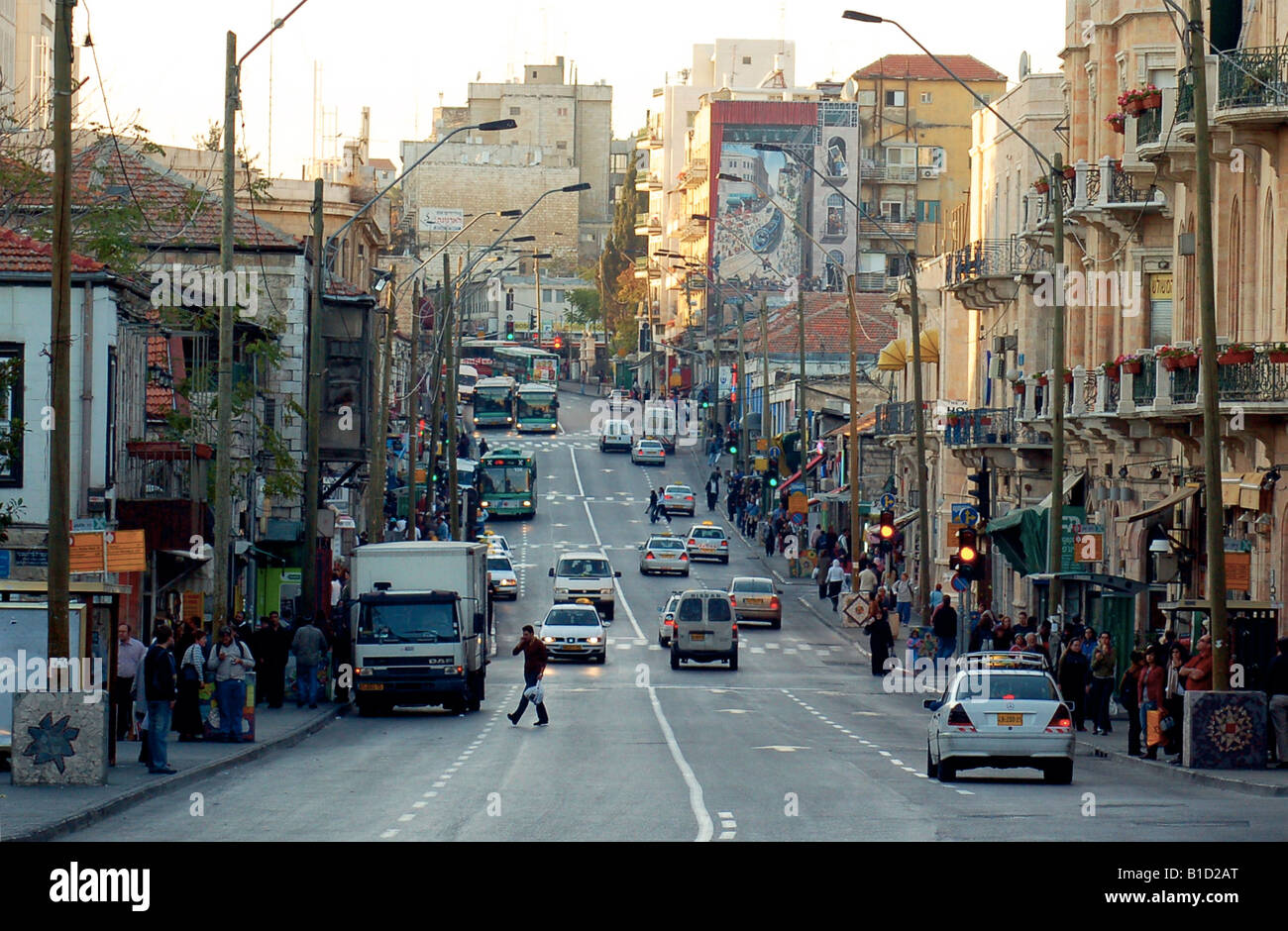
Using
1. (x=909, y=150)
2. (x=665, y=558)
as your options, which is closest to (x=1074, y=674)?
(x=665, y=558)

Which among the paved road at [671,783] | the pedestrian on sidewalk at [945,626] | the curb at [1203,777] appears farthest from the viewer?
the pedestrian on sidewalk at [945,626]

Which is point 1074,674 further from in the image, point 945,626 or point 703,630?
point 703,630

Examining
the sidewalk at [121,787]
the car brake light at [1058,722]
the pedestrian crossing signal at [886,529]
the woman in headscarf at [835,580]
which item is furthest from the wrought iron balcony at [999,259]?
the car brake light at [1058,722]

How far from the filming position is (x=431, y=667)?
38.0 metres

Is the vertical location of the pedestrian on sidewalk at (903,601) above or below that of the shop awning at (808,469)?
below

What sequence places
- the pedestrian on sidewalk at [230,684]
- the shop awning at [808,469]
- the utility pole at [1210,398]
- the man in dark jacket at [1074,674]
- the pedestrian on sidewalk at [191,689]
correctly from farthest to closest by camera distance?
the shop awning at [808,469], the man in dark jacket at [1074,674], the pedestrian on sidewalk at [230,684], the pedestrian on sidewalk at [191,689], the utility pole at [1210,398]

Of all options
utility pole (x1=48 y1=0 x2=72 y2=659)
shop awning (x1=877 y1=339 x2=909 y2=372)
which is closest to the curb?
utility pole (x1=48 y1=0 x2=72 y2=659)

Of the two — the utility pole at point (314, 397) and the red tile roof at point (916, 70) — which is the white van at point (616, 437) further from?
the utility pole at point (314, 397)

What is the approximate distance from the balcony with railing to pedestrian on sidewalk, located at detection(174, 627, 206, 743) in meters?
16.8

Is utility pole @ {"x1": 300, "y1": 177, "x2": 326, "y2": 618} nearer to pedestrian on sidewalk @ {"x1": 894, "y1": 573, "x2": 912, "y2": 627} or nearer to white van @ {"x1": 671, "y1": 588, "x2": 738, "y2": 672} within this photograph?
white van @ {"x1": 671, "y1": 588, "x2": 738, "y2": 672}

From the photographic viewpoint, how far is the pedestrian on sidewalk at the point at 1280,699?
26.9 metres

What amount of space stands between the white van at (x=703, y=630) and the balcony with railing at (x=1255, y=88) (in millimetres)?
20205

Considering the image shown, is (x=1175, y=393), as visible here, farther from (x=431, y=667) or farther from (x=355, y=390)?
(x=355, y=390)
